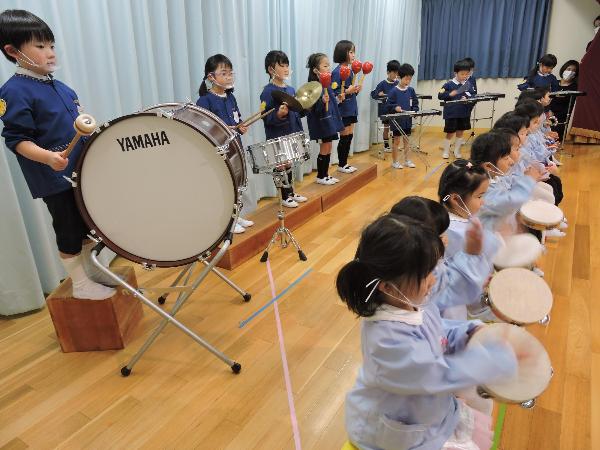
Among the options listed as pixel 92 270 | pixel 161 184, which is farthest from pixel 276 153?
pixel 92 270

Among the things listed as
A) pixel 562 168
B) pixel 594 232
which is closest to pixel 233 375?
pixel 594 232

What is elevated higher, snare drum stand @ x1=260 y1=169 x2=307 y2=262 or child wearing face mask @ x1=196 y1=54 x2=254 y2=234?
child wearing face mask @ x1=196 y1=54 x2=254 y2=234

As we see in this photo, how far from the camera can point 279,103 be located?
329cm

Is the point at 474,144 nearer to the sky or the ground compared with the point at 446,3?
nearer to the ground

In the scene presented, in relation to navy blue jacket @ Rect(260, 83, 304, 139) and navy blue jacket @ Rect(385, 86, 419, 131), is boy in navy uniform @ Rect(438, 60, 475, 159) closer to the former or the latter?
navy blue jacket @ Rect(385, 86, 419, 131)

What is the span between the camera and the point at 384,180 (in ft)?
16.7

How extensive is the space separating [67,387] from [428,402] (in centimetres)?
163

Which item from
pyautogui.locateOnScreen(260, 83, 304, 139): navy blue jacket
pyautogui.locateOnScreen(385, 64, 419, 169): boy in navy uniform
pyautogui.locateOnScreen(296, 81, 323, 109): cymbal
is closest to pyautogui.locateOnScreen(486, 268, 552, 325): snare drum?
pyautogui.locateOnScreen(296, 81, 323, 109): cymbal

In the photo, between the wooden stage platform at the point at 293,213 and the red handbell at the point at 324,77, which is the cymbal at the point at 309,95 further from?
the wooden stage platform at the point at 293,213

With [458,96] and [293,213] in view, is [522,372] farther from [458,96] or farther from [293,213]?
[458,96]

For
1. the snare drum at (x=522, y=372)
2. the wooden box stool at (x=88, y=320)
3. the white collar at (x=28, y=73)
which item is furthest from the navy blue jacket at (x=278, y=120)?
the snare drum at (x=522, y=372)

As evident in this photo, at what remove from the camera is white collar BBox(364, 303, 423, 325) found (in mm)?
998

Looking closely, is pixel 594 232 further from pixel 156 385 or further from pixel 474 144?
pixel 156 385

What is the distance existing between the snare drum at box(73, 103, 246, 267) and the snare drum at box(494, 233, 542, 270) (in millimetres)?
1141
